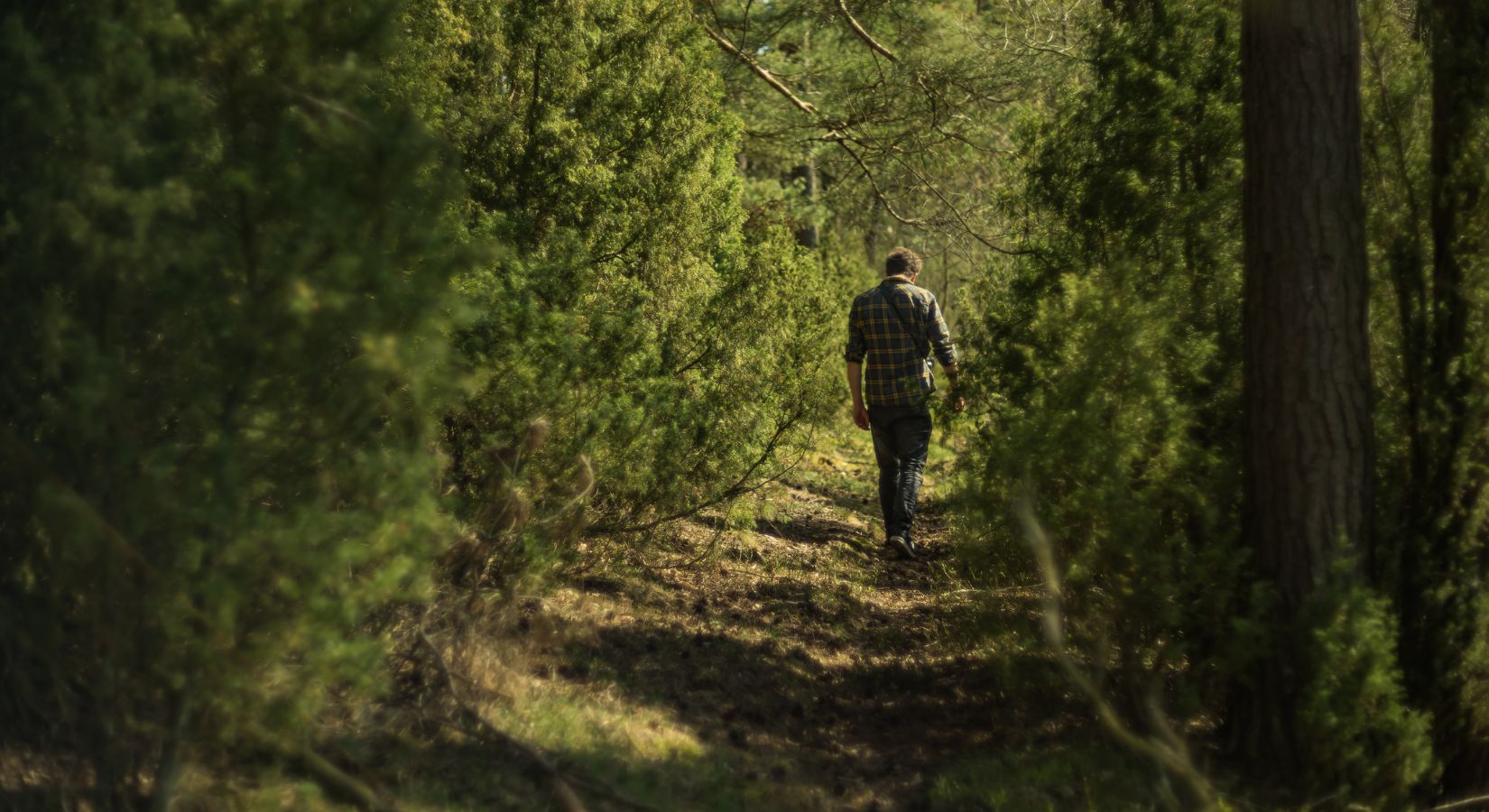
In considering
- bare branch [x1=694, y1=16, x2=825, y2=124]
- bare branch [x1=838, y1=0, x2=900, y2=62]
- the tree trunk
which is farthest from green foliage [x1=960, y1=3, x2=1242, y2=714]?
bare branch [x1=694, y1=16, x2=825, y2=124]

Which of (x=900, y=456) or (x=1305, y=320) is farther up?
(x=900, y=456)

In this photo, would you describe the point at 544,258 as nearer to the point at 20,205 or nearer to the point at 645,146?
the point at 645,146

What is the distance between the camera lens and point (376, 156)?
3.35 meters

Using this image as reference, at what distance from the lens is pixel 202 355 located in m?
3.33

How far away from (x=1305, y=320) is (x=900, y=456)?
393 cm

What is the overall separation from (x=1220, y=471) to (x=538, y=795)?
2998 mm

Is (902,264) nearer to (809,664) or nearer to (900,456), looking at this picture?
(900,456)

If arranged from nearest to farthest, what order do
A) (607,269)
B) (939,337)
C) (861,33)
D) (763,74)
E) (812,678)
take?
(812,678), (607,269), (939,337), (861,33), (763,74)

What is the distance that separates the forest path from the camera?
193 inches

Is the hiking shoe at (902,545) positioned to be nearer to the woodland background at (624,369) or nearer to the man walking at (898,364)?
the man walking at (898,364)

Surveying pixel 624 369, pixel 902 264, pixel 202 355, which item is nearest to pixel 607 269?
pixel 624 369

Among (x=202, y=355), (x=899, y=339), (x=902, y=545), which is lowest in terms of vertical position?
(x=202, y=355)

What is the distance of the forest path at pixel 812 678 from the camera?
490cm

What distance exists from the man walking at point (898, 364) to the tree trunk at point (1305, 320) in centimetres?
318
